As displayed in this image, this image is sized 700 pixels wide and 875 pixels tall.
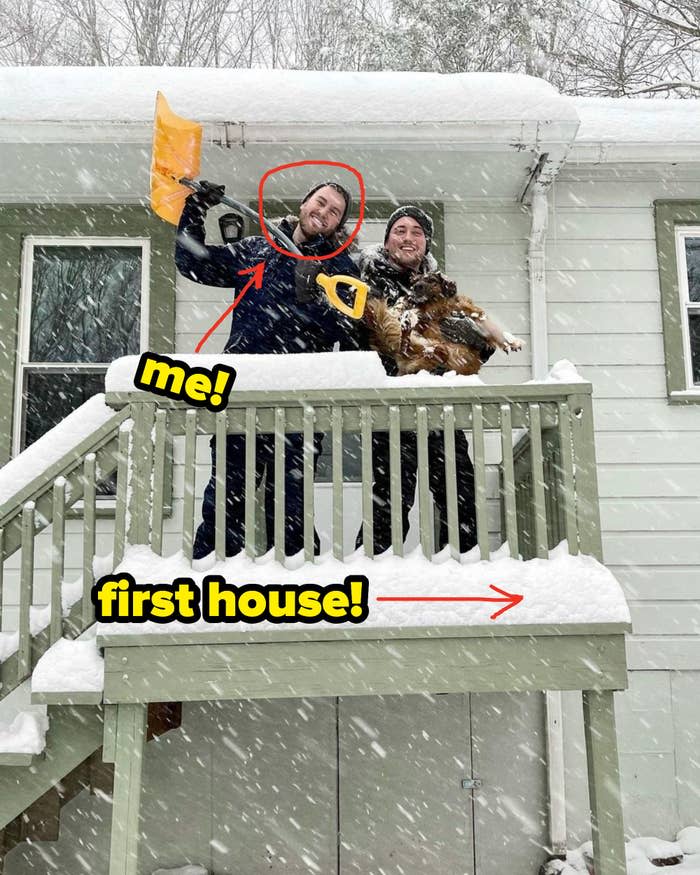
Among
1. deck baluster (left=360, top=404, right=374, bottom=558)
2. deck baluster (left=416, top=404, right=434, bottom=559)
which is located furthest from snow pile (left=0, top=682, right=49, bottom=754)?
deck baluster (left=416, top=404, right=434, bottom=559)

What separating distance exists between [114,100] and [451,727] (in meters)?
4.14

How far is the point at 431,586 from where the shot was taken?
341 cm

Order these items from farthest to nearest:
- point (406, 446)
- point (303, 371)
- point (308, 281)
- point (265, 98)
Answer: point (265, 98)
point (308, 281)
point (406, 446)
point (303, 371)

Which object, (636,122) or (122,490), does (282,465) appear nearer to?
(122,490)

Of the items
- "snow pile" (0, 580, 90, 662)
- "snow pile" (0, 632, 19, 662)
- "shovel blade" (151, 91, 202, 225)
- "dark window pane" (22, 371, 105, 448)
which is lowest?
"snow pile" (0, 632, 19, 662)

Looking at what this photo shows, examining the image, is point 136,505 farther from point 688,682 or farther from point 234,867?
point 688,682

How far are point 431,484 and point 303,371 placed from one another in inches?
36.1

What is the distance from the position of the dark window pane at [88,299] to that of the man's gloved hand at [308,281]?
5.13 ft

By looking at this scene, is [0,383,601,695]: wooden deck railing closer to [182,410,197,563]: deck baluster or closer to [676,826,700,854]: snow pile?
[182,410,197,563]: deck baluster

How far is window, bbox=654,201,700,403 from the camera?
533 centimetres

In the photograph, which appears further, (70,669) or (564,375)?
(564,375)

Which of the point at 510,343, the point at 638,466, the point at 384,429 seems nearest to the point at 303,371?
the point at 384,429

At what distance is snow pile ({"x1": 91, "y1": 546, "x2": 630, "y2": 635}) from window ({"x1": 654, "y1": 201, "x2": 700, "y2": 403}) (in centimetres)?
234

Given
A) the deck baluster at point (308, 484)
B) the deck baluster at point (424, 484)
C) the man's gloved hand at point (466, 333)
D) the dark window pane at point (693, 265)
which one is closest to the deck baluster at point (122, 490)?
the deck baluster at point (308, 484)
